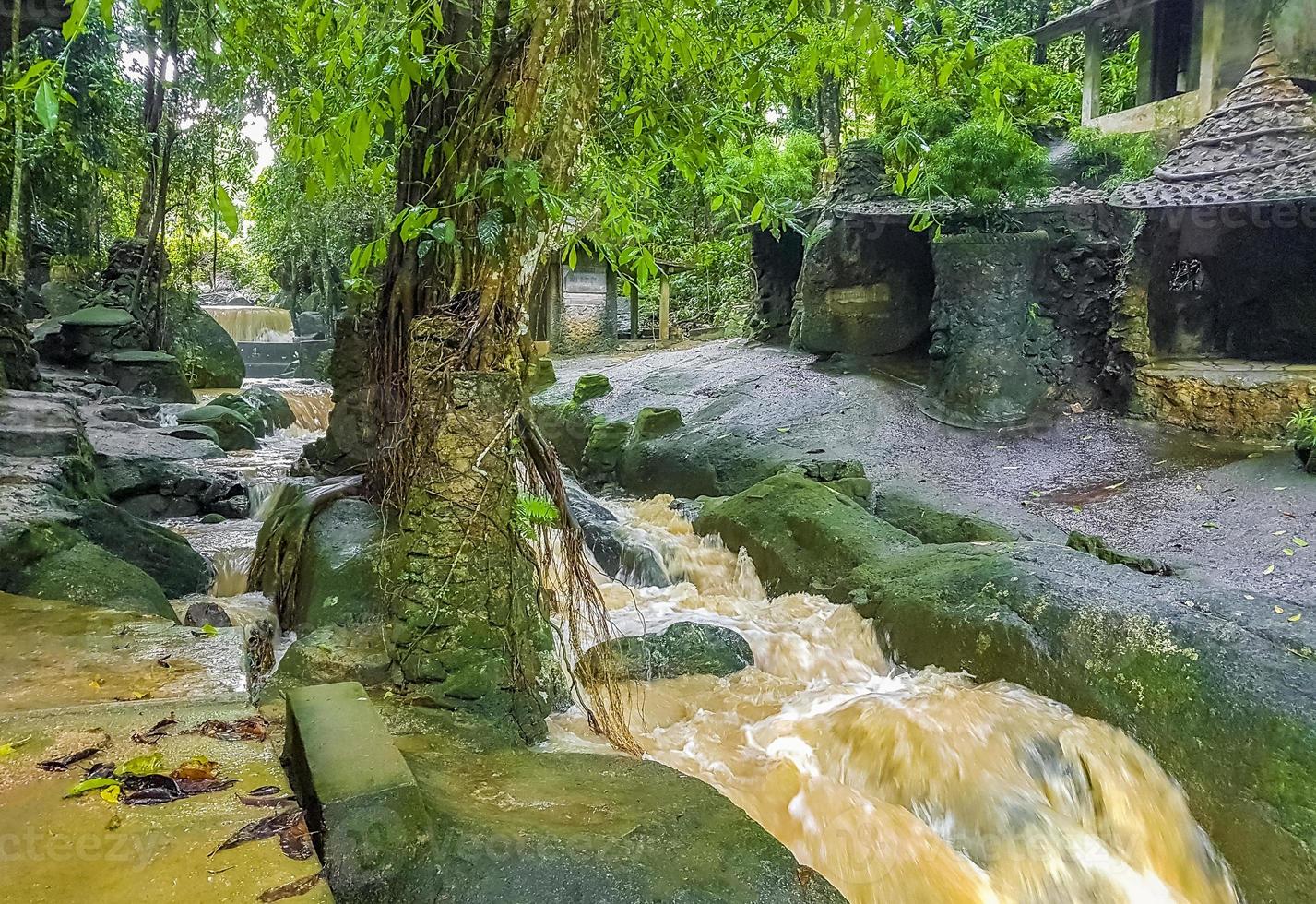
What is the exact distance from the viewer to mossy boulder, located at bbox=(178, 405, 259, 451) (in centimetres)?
1124

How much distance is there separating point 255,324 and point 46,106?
75.4 ft

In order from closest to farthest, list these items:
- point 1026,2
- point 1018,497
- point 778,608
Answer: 1. point 778,608
2. point 1018,497
3. point 1026,2

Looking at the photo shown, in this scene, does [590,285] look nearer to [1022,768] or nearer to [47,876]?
[1022,768]

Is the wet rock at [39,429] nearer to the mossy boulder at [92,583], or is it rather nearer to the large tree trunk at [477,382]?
the mossy boulder at [92,583]

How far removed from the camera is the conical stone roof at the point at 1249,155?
8516 mm

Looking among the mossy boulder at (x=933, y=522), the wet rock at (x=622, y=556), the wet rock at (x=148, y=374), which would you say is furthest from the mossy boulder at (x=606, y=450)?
the wet rock at (x=148, y=374)

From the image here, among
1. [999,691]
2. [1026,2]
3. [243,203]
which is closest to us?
[999,691]

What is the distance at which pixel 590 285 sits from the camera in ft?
56.7

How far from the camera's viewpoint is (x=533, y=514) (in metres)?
3.31

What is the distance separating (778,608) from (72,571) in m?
4.38

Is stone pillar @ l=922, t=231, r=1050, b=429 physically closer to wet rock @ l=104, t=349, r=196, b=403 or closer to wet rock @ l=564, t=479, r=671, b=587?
wet rock @ l=564, t=479, r=671, b=587

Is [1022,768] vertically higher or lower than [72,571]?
lower

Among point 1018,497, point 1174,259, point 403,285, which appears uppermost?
point 1174,259

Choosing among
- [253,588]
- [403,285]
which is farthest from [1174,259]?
[253,588]
